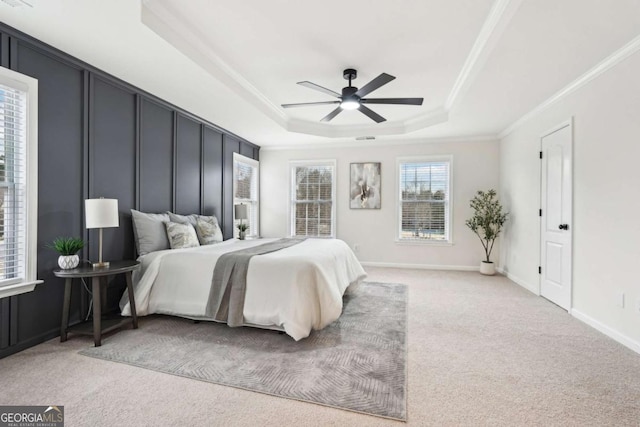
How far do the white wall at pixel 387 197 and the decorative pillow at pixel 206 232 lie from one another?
2.53 m

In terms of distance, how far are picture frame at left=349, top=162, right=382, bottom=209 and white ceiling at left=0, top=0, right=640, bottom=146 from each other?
216 cm

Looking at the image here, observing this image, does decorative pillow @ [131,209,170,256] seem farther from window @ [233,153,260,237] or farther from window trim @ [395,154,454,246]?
window trim @ [395,154,454,246]

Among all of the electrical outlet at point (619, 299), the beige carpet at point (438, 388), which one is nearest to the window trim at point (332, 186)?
the beige carpet at point (438, 388)

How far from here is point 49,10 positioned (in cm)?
220

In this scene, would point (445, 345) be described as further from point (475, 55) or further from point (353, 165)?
point (353, 165)

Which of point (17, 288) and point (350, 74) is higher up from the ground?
point (350, 74)

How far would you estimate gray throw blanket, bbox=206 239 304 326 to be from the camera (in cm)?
286

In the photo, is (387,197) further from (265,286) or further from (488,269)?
(265,286)

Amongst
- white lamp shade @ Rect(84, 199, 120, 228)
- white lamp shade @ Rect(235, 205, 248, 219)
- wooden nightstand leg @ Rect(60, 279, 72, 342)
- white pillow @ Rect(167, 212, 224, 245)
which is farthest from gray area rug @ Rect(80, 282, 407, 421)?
white lamp shade @ Rect(235, 205, 248, 219)

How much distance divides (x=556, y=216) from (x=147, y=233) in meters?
4.90

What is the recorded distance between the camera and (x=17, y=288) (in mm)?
2389

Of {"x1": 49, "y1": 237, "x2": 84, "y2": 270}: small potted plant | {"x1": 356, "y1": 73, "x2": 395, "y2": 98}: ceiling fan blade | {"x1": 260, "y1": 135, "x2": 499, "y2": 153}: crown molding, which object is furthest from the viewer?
{"x1": 260, "y1": 135, "x2": 499, "y2": 153}: crown molding

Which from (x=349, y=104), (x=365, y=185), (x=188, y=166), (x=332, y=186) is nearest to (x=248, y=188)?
(x=332, y=186)

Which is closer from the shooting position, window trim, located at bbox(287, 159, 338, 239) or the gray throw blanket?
the gray throw blanket
